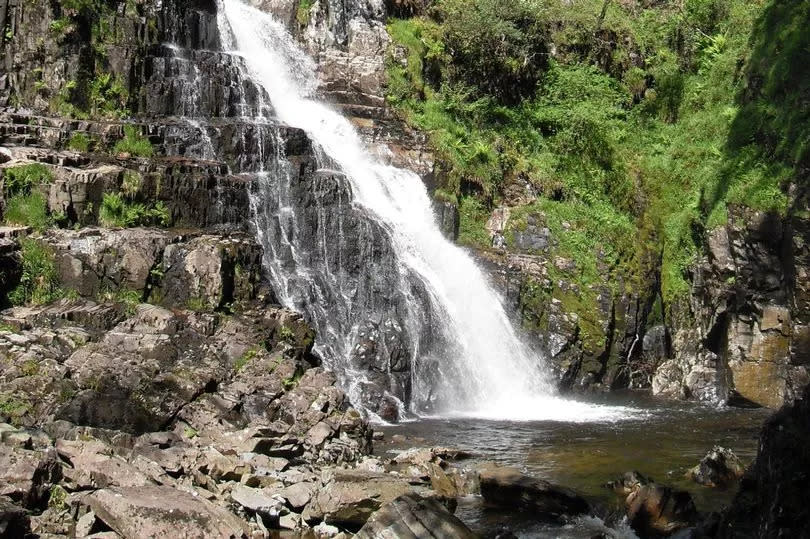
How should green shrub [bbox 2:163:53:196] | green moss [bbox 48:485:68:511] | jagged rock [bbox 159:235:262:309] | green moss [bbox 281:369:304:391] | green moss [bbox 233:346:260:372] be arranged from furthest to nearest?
green shrub [bbox 2:163:53:196] → jagged rock [bbox 159:235:262:309] → green moss [bbox 233:346:260:372] → green moss [bbox 281:369:304:391] → green moss [bbox 48:485:68:511]

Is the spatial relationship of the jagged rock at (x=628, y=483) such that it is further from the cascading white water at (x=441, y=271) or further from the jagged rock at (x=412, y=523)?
the cascading white water at (x=441, y=271)

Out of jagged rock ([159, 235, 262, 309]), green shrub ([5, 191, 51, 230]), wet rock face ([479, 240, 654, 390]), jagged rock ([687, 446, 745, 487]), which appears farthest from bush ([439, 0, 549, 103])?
jagged rock ([687, 446, 745, 487])

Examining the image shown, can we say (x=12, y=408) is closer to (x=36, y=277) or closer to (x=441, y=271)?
(x=36, y=277)

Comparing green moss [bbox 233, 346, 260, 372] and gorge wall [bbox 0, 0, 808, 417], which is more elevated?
gorge wall [bbox 0, 0, 808, 417]

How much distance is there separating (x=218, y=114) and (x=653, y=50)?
53.8ft

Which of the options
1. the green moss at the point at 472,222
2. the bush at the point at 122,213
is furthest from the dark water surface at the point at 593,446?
the green moss at the point at 472,222

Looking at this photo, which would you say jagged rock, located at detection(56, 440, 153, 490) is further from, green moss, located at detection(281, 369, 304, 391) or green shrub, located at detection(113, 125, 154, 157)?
green shrub, located at detection(113, 125, 154, 157)

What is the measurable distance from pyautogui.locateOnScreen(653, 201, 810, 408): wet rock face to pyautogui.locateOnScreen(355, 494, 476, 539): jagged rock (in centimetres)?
1059

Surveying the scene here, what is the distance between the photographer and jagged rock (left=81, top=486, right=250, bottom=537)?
321 inches

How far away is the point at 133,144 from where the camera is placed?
61.4 feet

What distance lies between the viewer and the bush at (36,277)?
557 inches

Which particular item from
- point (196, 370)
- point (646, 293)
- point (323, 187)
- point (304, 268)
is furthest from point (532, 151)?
point (196, 370)

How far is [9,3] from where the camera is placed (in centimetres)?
2058

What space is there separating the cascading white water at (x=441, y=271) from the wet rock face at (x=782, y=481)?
30.2 ft
